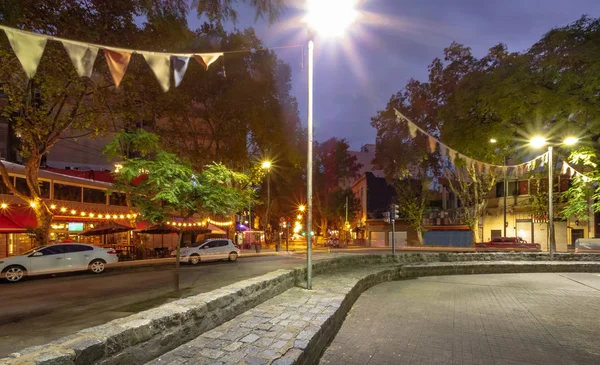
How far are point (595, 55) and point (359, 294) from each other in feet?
38.9

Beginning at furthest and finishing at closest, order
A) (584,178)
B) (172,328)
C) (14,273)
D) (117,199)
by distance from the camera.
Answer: (117,199), (584,178), (14,273), (172,328)

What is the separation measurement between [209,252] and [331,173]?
3384 centimetres

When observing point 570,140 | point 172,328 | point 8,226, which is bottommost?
point 172,328

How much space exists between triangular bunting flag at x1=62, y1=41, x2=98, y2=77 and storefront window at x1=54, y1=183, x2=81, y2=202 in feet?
66.5

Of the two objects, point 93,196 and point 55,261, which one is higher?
point 93,196

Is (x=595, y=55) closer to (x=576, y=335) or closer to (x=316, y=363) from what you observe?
(x=576, y=335)

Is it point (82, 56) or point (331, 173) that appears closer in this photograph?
point (82, 56)

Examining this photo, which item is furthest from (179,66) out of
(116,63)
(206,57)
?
(116,63)

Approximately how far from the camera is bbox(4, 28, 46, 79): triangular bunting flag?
5.17 meters

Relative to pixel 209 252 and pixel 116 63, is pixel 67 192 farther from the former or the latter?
pixel 116 63

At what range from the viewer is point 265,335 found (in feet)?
16.5

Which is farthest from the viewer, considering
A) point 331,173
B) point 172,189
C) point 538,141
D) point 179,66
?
point 331,173

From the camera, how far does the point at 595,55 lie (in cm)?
1313

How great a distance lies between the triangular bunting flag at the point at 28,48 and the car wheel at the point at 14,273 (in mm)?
11337
